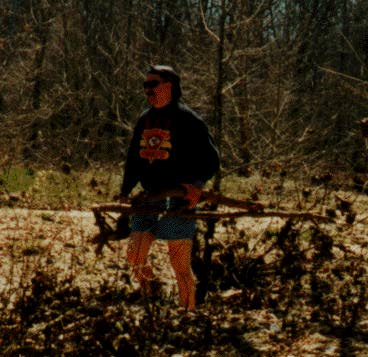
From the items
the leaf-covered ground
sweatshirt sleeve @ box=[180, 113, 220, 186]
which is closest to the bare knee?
the leaf-covered ground

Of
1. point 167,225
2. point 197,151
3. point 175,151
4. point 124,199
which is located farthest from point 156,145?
point 167,225

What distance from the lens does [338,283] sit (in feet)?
17.8

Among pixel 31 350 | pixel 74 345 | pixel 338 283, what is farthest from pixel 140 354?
pixel 338 283

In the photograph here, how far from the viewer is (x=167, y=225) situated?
13.5ft

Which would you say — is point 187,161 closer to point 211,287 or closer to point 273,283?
point 211,287

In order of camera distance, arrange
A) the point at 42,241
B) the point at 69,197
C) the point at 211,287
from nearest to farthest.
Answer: the point at 211,287, the point at 42,241, the point at 69,197

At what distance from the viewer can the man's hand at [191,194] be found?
387 centimetres

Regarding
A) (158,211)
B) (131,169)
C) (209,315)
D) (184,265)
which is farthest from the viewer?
(131,169)

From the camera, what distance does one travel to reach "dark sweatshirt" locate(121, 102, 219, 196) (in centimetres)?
411

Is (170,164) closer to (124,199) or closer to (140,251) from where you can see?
(124,199)

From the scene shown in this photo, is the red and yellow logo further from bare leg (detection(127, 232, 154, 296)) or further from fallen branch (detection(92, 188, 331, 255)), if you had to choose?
bare leg (detection(127, 232, 154, 296))

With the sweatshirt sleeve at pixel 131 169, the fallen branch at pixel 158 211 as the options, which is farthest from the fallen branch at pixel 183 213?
the sweatshirt sleeve at pixel 131 169

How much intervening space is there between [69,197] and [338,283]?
7112mm

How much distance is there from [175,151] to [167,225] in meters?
0.51
